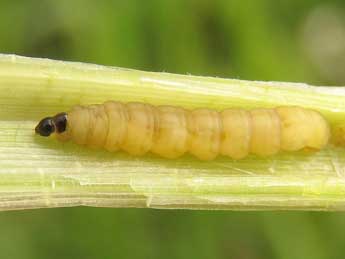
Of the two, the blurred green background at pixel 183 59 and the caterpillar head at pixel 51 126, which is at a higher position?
the blurred green background at pixel 183 59

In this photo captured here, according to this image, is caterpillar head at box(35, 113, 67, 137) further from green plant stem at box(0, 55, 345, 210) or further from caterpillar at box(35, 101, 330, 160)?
green plant stem at box(0, 55, 345, 210)

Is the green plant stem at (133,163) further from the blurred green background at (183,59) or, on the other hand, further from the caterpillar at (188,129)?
the blurred green background at (183,59)

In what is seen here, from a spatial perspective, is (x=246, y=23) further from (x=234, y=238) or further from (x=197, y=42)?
(x=234, y=238)

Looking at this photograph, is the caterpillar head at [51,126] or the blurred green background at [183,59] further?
the blurred green background at [183,59]

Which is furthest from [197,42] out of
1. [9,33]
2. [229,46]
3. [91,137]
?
[91,137]

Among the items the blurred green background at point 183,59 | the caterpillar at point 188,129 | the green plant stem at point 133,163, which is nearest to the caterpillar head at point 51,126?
the caterpillar at point 188,129

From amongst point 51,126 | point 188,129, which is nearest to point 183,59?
point 188,129

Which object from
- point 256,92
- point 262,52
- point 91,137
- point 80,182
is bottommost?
point 80,182
